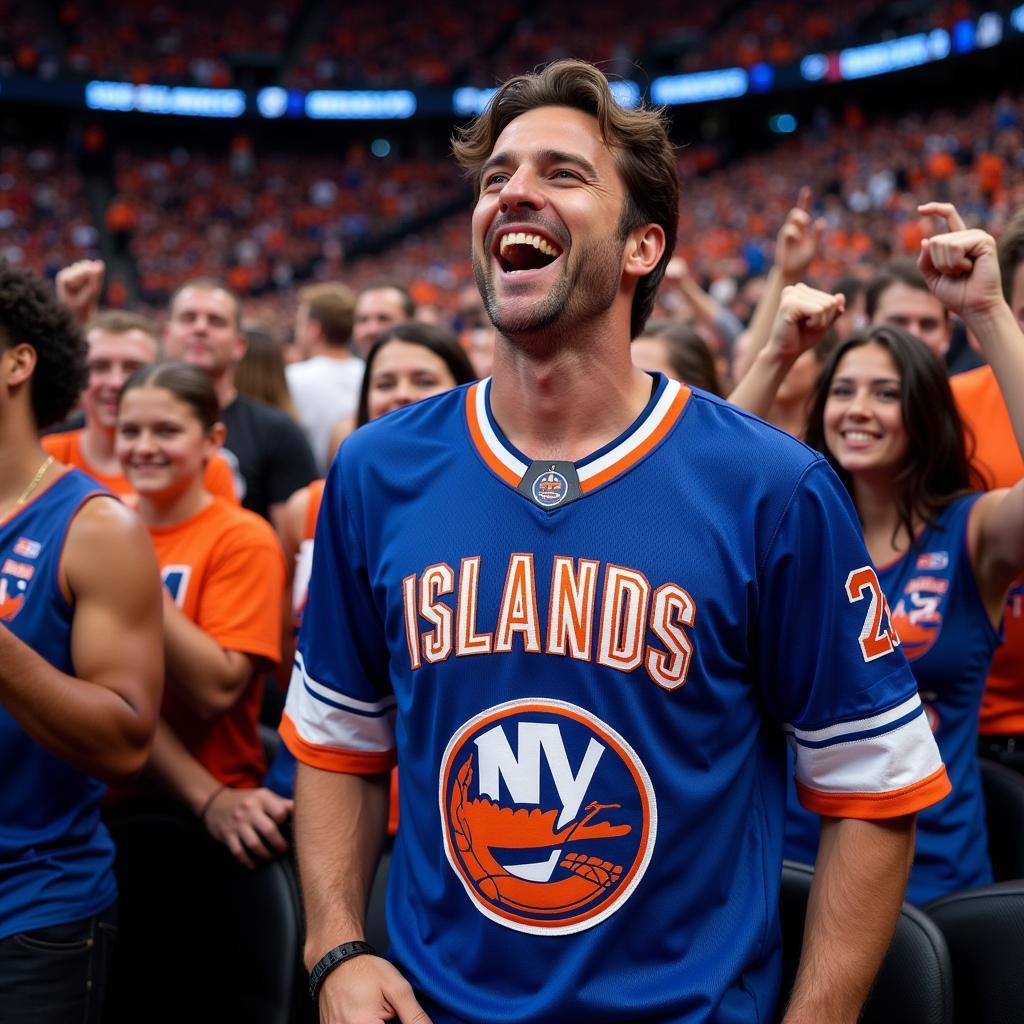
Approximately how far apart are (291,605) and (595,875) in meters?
1.81

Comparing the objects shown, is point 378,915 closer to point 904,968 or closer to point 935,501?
point 904,968

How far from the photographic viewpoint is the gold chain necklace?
7.29 feet

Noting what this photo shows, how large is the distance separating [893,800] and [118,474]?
261 centimetres

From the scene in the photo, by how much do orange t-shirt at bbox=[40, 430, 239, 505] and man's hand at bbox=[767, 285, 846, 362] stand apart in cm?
166

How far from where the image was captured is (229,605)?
272 cm

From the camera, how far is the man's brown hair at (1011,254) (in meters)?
2.67

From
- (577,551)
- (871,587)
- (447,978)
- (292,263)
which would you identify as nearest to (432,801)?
(447,978)

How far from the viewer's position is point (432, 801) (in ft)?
5.46

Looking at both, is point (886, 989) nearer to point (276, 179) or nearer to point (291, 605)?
point (291, 605)

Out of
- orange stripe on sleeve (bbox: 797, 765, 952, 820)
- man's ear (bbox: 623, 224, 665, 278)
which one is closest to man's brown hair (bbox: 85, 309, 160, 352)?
man's ear (bbox: 623, 224, 665, 278)

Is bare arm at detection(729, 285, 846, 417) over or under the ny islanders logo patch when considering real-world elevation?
over

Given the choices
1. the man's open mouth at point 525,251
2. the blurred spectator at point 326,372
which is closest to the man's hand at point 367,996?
the man's open mouth at point 525,251

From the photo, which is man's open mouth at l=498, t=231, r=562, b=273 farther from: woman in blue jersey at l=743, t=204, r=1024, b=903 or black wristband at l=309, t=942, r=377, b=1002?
black wristband at l=309, t=942, r=377, b=1002

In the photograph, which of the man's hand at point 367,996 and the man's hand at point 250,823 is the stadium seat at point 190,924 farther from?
the man's hand at point 367,996
